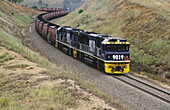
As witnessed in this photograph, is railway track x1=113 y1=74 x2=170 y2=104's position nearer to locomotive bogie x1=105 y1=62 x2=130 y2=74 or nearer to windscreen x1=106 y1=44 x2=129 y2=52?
locomotive bogie x1=105 y1=62 x2=130 y2=74

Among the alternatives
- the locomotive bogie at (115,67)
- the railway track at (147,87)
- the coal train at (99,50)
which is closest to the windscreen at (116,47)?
the coal train at (99,50)

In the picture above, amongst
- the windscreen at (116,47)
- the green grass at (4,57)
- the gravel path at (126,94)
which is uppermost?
the windscreen at (116,47)

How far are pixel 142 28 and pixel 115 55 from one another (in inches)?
396

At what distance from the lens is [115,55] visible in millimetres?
15922

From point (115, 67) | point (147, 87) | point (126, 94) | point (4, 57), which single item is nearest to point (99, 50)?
point (115, 67)

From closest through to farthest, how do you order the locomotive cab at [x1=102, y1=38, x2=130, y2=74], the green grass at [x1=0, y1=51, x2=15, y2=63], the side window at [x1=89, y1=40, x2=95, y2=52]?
the green grass at [x1=0, y1=51, x2=15, y2=63]
the locomotive cab at [x1=102, y1=38, x2=130, y2=74]
the side window at [x1=89, y1=40, x2=95, y2=52]

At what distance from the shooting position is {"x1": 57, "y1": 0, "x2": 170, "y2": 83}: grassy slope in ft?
59.5

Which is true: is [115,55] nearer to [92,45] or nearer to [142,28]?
[92,45]

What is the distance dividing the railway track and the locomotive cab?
820mm

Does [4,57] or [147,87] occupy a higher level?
[4,57]

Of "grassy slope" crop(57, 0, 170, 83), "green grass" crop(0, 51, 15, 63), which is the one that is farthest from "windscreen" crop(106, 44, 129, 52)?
"green grass" crop(0, 51, 15, 63)

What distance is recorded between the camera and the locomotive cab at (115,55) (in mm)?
15938

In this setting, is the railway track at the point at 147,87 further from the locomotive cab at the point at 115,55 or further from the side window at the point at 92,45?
the side window at the point at 92,45

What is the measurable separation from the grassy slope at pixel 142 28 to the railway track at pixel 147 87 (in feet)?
7.03
